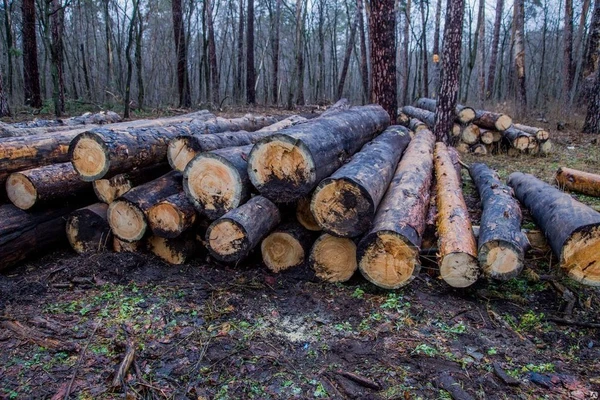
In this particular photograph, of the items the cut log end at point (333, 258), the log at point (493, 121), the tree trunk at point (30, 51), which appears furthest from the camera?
the tree trunk at point (30, 51)

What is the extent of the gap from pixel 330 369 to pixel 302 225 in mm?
1621

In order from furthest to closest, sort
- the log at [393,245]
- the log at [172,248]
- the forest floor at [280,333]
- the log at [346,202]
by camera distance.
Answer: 1. the log at [172,248]
2. the log at [346,202]
3. the log at [393,245]
4. the forest floor at [280,333]

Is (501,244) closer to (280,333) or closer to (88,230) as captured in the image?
(280,333)

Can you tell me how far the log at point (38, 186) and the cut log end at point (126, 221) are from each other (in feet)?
2.13

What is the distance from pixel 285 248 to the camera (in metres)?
3.85

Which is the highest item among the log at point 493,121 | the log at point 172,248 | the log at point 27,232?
the log at point 493,121

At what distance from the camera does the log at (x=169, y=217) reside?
381 cm

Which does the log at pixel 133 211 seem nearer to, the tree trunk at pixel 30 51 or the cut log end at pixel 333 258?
the cut log end at pixel 333 258

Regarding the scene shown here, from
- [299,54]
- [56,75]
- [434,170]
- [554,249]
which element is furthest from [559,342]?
[299,54]

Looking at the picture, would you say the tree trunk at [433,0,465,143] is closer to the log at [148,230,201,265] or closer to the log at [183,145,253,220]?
the log at [183,145,253,220]

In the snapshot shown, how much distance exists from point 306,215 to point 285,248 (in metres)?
0.38

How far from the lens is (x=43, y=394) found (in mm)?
2324

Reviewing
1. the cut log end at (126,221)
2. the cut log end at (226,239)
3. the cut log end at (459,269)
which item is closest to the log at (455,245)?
A: the cut log end at (459,269)

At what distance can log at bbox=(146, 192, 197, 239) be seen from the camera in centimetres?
381
